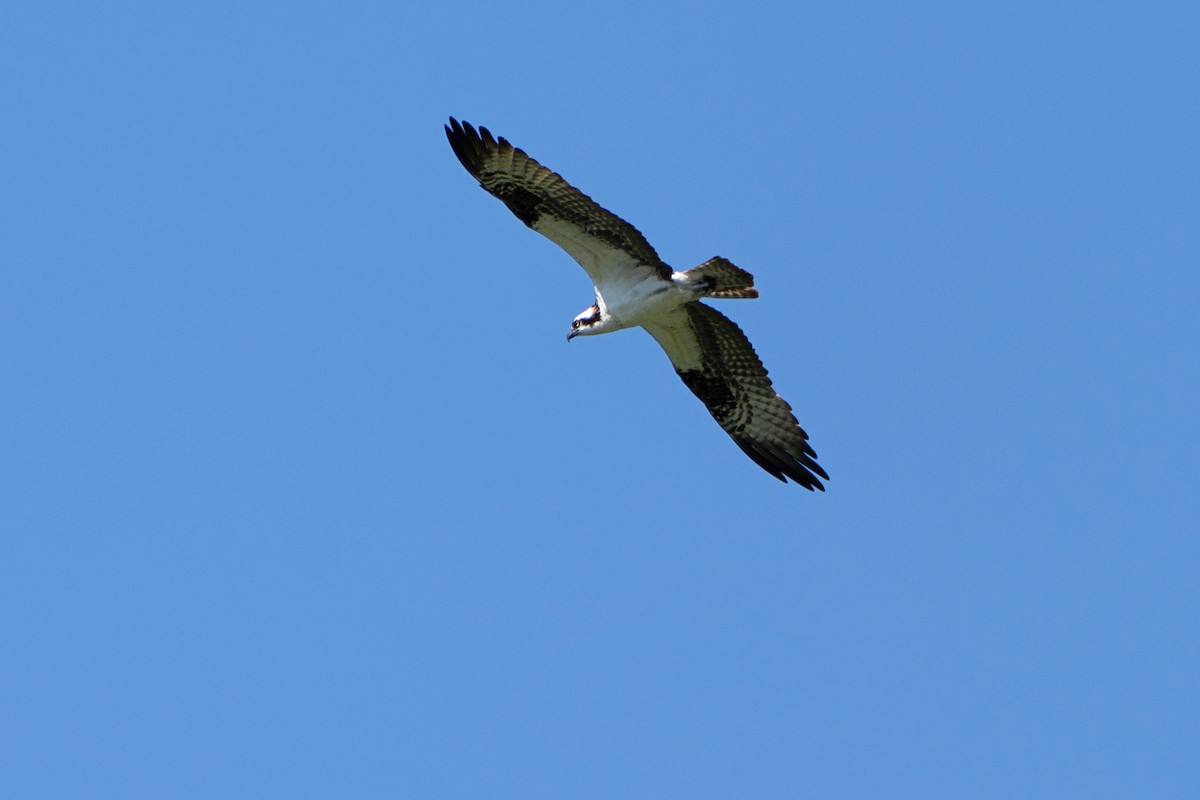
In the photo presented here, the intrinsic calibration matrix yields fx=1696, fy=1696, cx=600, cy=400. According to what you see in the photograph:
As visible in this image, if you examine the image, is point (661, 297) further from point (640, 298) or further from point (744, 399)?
point (744, 399)

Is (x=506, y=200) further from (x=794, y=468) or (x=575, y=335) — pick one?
(x=794, y=468)

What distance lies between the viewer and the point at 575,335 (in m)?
14.3

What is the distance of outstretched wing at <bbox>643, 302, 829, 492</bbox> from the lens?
15.0 meters

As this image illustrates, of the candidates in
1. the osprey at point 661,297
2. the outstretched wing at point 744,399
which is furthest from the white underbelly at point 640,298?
the outstretched wing at point 744,399

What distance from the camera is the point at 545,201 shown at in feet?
43.6

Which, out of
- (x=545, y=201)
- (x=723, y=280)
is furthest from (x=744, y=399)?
(x=545, y=201)

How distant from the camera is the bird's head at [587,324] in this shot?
14125 millimetres

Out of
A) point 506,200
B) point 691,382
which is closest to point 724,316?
point 691,382

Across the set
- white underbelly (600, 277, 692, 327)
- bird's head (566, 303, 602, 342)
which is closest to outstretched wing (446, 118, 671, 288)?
white underbelly (600, 277, 692, 327)

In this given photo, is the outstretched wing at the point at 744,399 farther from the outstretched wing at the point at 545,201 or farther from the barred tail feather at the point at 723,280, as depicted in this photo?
the outstretched wing at the point at 545,201

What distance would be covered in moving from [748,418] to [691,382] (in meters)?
0.63

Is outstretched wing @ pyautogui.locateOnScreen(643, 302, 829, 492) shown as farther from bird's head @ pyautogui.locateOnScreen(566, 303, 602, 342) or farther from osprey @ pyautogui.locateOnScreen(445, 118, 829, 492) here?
bird's head @ pyautogui.locateOnScreen(566, 303, 602, 342)

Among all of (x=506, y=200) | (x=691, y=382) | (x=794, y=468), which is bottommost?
(x=794, y=468)

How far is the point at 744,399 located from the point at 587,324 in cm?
197
